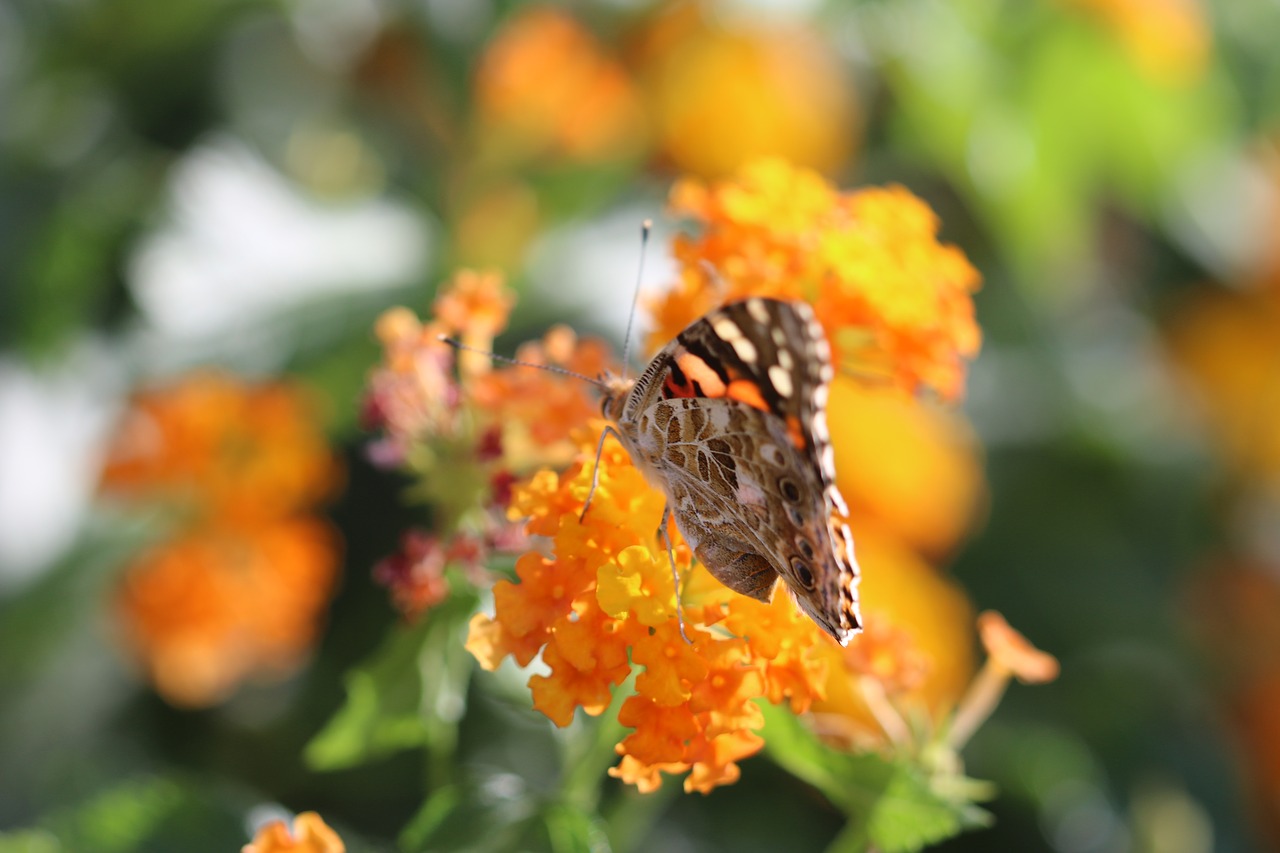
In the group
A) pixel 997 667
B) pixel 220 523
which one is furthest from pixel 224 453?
pixel 997 667

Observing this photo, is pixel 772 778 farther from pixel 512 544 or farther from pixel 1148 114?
pixel 1148 114

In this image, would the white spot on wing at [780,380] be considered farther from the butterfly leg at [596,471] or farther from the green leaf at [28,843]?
the green leaf at [28,843]

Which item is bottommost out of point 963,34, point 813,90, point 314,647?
point 314,647

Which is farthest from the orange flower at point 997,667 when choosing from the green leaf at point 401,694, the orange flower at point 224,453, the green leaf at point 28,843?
the orange flower at point 224,453

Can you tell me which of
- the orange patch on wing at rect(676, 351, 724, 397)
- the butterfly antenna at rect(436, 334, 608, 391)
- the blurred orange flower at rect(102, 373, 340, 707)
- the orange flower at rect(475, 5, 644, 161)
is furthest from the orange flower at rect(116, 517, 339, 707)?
the orange flower at rect(475, 5, 644, 161)

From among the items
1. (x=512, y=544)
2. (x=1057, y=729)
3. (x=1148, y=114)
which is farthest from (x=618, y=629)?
(x=1148, y=114)
